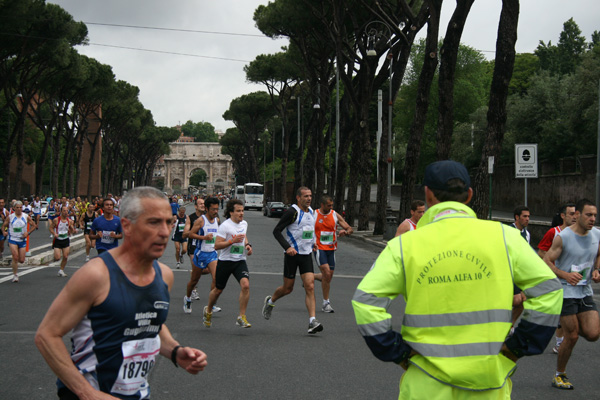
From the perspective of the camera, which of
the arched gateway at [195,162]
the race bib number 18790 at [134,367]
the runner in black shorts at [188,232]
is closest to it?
the race bib number 18790 at [134,367]

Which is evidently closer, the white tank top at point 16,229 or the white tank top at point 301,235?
→ the white tank top at point 301,235

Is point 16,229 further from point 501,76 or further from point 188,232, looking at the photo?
point 501,76

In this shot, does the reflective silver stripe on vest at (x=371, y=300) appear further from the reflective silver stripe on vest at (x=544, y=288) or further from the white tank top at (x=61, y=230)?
the white tank top at (x=61, y=230)

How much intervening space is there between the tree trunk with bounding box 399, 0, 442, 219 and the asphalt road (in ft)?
37.6

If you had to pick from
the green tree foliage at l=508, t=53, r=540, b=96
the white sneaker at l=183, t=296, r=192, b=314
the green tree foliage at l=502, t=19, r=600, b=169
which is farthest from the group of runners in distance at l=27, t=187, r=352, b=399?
the green tree foliage at l=508, t=53, r=540, b=96

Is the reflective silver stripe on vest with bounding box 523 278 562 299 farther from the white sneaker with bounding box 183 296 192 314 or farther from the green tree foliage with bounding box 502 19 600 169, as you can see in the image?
the green tree foliage with bounding box 502 19 600 169

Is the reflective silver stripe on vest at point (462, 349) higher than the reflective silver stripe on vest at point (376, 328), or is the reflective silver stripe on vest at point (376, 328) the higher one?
the reflective silver stripe on vest at point (376, 328)

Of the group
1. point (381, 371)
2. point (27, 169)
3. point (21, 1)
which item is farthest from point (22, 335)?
point (27, 169)

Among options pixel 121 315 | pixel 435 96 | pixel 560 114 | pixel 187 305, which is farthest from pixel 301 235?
pixel 435 96

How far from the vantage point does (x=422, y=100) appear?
2202 centimetres

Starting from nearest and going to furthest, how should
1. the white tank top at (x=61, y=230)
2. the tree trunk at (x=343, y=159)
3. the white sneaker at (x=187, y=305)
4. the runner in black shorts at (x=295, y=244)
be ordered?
the runner in black shorts at (x=295, y=244) → the white sneaker at (x=187, y=305) → the white tank top at (x=61, y=230) → the tree trunk at (x=343, y=159)

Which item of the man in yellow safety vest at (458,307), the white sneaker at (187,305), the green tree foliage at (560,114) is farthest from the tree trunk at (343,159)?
the man in yellow safety vest at (458,307)

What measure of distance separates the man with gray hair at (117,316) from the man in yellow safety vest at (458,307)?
2.69ft

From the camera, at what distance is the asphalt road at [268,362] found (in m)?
5.88
